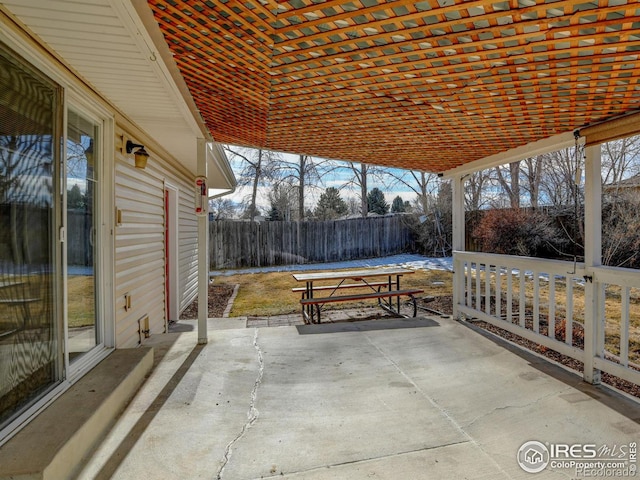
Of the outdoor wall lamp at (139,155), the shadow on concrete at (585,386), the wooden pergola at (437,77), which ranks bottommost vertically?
the shadow on concrete at (585,386)

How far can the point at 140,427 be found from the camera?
84.9 inches

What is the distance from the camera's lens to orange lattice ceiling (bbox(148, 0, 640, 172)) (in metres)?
1.63

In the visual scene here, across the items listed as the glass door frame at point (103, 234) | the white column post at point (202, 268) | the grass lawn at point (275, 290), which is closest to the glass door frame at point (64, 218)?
the glass door frame at point (103, 234)

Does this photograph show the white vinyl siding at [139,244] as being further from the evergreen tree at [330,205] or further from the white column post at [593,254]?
the evergreen tree at [330,205]

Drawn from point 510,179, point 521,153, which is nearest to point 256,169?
point 510,179

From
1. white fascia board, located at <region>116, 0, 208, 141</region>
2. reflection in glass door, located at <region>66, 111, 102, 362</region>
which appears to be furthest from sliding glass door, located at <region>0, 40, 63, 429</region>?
white fascia board, located at <region>116, 0, 208, 141</region>

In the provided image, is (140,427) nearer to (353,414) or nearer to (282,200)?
(353,414)

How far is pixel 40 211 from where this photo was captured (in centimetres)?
200

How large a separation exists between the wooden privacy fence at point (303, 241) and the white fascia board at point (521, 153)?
842cm

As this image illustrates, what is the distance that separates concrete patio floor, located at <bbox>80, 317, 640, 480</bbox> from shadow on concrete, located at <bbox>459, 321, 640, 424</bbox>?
1 centimetres

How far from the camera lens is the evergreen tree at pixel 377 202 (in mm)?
24609

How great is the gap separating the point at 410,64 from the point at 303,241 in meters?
11.2

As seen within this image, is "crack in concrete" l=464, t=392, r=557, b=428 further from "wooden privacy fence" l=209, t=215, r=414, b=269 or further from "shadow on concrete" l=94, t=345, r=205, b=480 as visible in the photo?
"wooden privacy fence" l=209, t=215, r=414, b=269

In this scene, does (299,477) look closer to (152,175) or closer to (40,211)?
(40,211)
